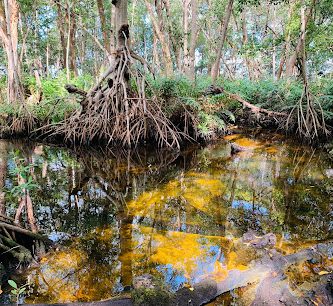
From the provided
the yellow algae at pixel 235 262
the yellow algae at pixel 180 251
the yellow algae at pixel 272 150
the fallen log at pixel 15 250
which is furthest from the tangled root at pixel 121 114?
the fallen log at pixel 15 250

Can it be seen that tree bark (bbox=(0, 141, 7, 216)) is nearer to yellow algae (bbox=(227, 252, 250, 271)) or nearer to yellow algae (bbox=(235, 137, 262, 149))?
yellow algae (bbox=(227, 252, 250, 271))

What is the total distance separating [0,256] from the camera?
230 centimetres

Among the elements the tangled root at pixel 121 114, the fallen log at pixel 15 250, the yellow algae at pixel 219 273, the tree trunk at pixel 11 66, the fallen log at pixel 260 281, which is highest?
the tree trunk at pixel 11 66

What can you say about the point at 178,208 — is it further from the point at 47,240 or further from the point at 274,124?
the point at 274,124

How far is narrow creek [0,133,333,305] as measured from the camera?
7.43ft

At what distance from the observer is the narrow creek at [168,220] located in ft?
7.43

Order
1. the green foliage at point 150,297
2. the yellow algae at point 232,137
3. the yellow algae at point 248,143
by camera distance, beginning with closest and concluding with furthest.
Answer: the green foliage at point 150,297
the yellow algae at point 248,143
the yellow algae at point 232,137

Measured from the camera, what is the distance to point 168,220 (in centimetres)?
334

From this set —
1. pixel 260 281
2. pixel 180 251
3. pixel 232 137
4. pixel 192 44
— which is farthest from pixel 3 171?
pixel 192 44

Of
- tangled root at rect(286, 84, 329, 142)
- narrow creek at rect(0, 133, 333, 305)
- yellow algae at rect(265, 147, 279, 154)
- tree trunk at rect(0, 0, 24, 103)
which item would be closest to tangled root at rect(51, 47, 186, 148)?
narrow creek at rect(0, 133, 333, 305)

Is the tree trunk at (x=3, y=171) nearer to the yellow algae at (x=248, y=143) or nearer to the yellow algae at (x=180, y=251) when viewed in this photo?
the yellow algae at (x=180, y=251)

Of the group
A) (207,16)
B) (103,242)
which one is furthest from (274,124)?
(207,16)

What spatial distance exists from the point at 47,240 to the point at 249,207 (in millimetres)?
2180

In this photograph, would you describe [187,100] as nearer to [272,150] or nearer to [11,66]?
[272,150]
